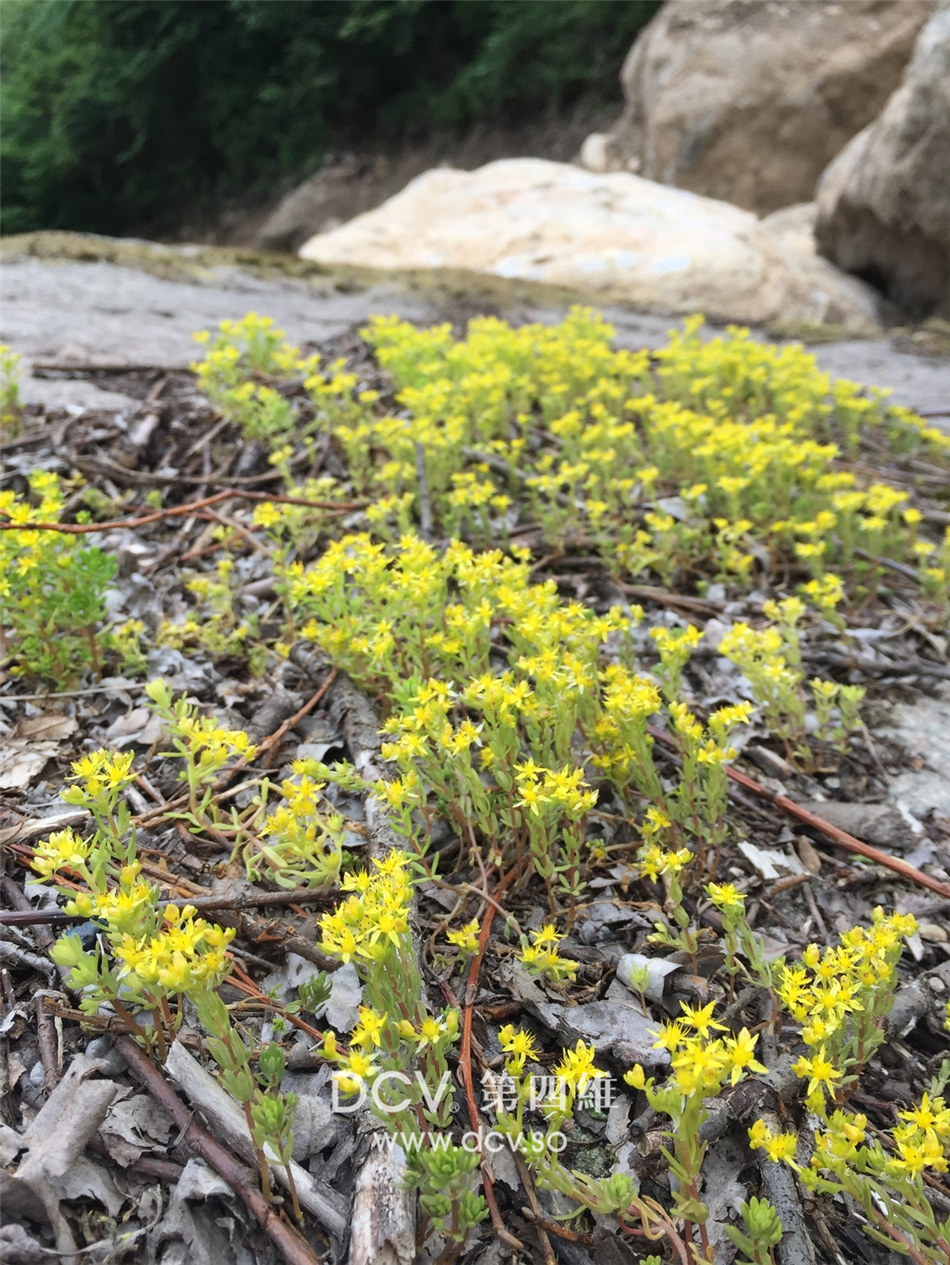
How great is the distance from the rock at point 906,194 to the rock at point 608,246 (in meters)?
0.38

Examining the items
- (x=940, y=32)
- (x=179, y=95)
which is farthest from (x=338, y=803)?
(x=179, y=95)

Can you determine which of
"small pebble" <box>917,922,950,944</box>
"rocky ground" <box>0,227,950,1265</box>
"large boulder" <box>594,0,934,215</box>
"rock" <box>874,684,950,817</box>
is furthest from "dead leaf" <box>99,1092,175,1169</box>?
"large boulder" <box>594,0,934,215</box>

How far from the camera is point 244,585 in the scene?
289cm

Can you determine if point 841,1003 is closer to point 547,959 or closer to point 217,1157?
point 547,959

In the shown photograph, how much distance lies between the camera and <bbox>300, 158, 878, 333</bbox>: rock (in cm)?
838

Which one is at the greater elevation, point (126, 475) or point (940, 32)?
point (940, 32)

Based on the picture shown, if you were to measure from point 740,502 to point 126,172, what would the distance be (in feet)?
87.5

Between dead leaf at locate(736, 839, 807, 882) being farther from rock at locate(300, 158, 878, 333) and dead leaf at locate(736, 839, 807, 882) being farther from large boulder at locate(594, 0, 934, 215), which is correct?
large boulder at locate(594, 0, 934, 215)

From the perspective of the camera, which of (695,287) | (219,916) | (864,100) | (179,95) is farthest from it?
(179,95)

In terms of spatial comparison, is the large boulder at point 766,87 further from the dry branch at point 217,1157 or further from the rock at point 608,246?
the dry branch at point 217,1157

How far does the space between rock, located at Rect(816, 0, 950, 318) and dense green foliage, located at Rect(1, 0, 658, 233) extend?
9342mm

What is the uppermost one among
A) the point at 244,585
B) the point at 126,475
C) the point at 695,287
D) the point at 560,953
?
the point at 695,287

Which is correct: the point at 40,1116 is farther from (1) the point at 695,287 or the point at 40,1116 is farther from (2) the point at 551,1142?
(1) the point at 695,287

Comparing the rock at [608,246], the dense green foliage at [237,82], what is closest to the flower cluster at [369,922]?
the rock at [608,246]
